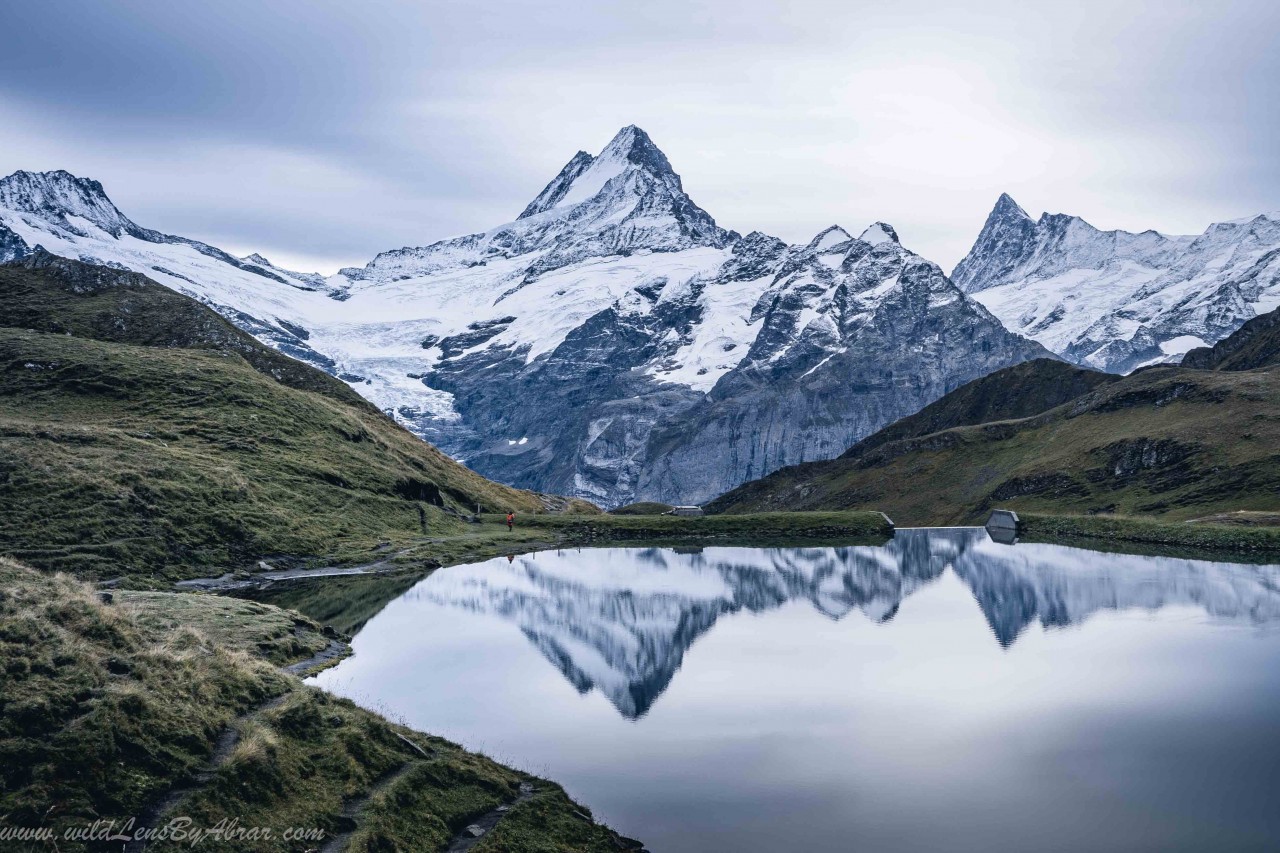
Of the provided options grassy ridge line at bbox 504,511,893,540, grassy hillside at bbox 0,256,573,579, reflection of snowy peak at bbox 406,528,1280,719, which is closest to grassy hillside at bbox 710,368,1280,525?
reflection of snowy peak at bbox 406,528,1280,719

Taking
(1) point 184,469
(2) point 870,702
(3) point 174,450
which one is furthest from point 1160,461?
(1) point 184,469

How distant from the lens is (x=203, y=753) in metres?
27.2

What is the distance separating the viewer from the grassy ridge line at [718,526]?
461 ft

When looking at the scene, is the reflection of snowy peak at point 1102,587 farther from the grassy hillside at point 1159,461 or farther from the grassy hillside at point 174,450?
the grassy hillside at point 174,450

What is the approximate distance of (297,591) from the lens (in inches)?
2931

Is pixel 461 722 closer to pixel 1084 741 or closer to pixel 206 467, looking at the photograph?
pixel 1084 741

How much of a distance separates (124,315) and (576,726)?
13693 centimetres

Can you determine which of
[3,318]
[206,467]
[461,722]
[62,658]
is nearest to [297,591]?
[206,467]

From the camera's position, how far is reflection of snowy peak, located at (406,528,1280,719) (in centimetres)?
6297

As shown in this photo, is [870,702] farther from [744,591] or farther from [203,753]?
[744,591]

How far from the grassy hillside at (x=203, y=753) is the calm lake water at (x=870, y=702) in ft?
15.2

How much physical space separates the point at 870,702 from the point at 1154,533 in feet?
316

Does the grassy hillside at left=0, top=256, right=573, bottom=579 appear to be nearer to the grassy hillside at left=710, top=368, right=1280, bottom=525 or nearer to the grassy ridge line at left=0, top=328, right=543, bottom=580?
the grassy ridge line at left=0, top=328, right=543, bottom=580

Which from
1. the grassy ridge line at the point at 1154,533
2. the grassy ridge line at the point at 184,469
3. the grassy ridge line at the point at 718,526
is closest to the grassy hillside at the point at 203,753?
the grassy ridge line at the point at 184,469
